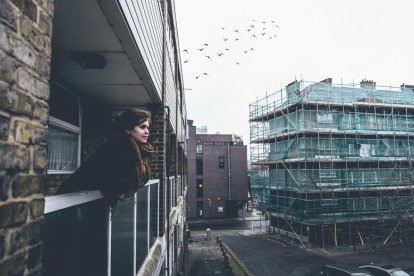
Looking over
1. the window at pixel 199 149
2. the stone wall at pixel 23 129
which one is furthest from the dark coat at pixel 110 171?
the window at pixel 199 149

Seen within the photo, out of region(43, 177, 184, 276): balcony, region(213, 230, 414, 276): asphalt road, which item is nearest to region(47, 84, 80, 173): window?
region(43, 177, 184, 276): balcony

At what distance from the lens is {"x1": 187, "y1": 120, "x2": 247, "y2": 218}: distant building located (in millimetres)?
42438

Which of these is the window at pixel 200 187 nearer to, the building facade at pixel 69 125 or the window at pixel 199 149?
the window at pixel 199 149

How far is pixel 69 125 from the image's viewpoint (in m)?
5.46

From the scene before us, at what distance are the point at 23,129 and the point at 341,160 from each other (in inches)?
1093

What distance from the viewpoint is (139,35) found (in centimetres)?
379

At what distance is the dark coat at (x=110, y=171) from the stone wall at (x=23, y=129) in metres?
0.56

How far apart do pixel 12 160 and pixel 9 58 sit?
44 cm

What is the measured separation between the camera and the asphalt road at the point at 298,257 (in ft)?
62.7

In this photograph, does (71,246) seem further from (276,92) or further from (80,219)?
(276,92)

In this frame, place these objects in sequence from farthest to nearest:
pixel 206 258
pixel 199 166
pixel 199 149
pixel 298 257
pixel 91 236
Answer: pixel 199 149
pixel 199 166
pixel 298 257
pixel 206 258
pixel 91 236

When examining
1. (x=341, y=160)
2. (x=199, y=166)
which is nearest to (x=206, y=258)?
(x=341, y=160)

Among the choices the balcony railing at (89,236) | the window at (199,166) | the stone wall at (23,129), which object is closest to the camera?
the stone wall at (23,129)

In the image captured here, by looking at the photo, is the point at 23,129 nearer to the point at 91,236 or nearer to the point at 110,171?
the point at 110,171
